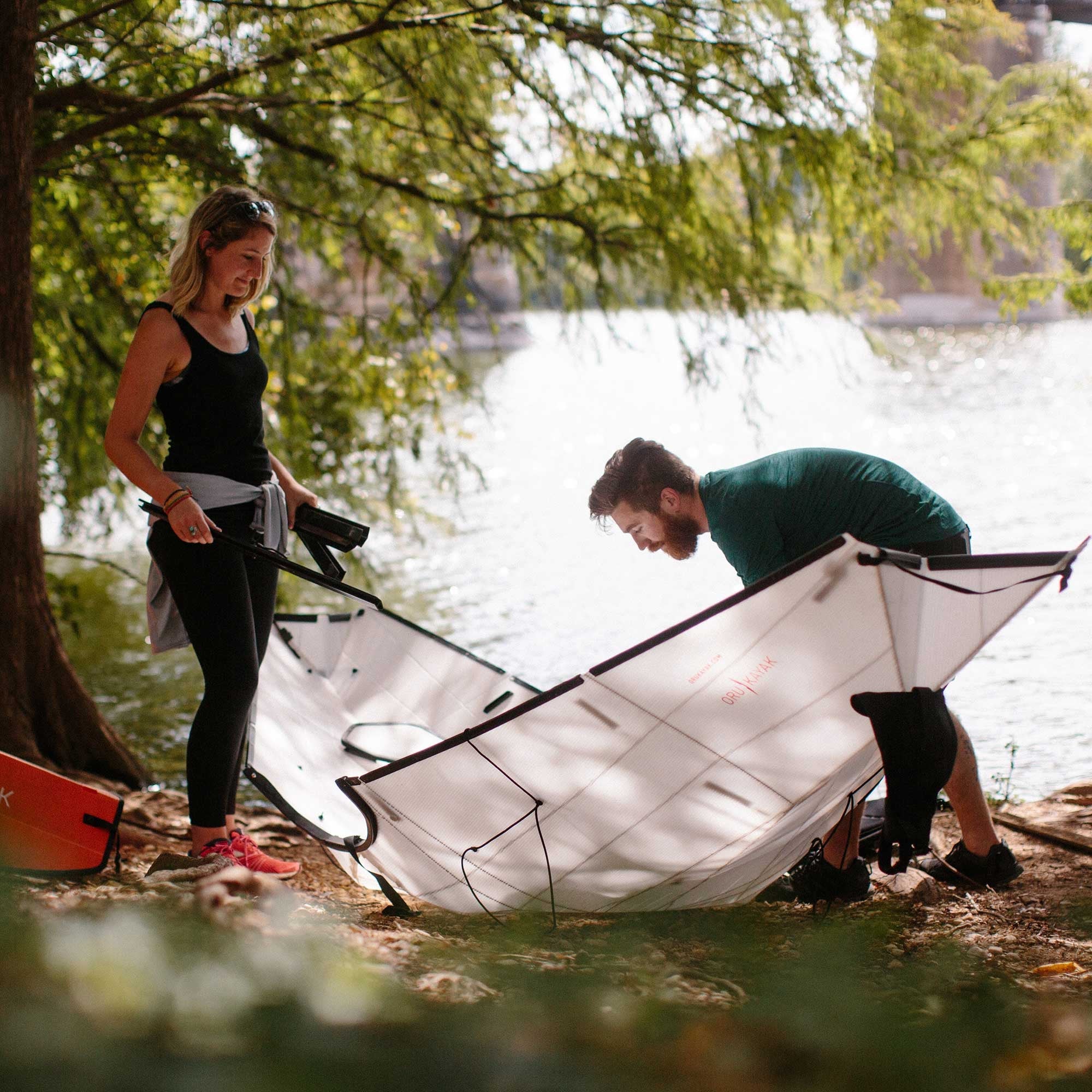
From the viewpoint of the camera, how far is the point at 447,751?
2330 millimetres

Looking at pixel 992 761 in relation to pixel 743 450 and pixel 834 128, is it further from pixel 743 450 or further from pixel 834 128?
pixel 743 450

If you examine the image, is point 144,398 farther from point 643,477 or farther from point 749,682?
point 749,682

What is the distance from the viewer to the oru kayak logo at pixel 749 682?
2.16 meters

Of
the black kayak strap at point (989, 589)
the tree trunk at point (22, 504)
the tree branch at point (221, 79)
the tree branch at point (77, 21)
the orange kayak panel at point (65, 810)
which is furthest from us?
the tree branch at point (221, 79)

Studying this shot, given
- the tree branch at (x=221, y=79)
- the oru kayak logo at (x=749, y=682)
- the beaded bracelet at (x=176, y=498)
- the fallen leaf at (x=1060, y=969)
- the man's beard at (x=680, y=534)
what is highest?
the tree branch at (x=221, y=79)

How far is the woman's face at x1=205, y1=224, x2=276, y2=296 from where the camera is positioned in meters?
2.49

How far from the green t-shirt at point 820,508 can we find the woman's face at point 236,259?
1123 mm

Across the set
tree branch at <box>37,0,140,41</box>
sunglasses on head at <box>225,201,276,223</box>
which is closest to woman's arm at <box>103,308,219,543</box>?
sunglasses on head at <box>225,201,276,223</box>

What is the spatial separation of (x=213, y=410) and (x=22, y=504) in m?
1.53

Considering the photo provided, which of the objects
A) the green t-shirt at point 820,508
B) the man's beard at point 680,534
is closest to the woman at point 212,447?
the man's beard at point 680,534

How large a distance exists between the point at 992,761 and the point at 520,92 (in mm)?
3619

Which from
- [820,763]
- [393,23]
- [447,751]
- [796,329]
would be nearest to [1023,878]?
[820,763]

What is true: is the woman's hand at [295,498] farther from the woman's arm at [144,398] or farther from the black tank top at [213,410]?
the woman's arm at [144,398]

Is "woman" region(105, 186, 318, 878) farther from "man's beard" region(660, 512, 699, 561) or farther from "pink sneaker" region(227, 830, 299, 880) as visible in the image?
"man's beard" region(660, 512, 699, 561)
